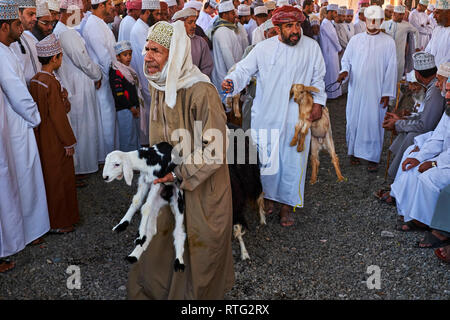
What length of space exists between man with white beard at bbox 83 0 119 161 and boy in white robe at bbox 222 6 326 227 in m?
A: 2.48

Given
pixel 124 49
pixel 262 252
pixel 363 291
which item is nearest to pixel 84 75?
pixel 124 49

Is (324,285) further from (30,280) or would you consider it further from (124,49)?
(124,49)

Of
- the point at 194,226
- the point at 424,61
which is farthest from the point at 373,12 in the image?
the point at 194,226

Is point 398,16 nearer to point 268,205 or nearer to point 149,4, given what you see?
point 149,4

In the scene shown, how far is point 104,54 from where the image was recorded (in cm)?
609

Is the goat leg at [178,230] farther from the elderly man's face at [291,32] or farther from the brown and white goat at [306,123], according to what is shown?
the elderly man's face at [291,32]

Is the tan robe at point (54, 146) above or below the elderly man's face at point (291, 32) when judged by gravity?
below

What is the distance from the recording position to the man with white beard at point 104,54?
606cm

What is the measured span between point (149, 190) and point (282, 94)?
2.15 meters

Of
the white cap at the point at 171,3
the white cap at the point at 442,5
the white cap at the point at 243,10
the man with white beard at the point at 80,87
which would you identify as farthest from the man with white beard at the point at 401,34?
the man with white beard at the point at 80,87

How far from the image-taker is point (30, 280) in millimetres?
3697

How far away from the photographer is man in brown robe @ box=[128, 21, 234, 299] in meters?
2.62

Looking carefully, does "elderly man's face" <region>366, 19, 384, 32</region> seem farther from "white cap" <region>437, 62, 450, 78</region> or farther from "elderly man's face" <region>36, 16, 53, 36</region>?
"elderly man's face" <region>36, 16, 53, 36</region>

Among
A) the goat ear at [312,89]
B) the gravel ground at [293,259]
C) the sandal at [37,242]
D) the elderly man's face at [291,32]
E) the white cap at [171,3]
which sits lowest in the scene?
the gravel ground at [293,259]
